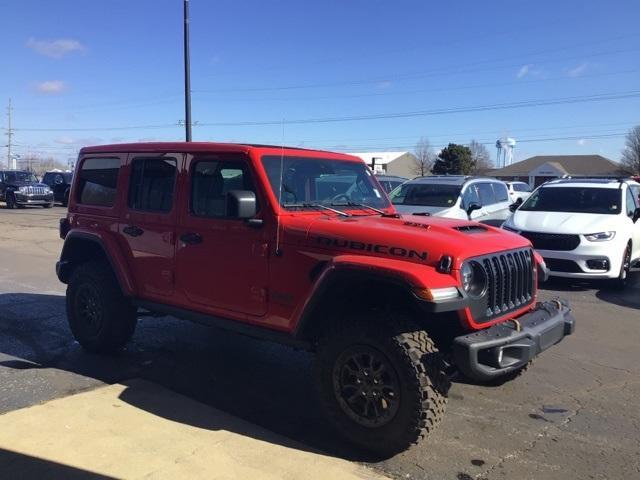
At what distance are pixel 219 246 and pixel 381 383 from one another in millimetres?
1644

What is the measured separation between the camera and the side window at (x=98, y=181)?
538 centimetres

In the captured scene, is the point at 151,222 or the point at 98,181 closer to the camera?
the point at 151,222

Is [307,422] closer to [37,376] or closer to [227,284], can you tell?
[227,284]

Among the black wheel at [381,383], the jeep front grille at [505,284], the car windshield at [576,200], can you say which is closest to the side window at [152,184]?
the black wheel at [381,383]

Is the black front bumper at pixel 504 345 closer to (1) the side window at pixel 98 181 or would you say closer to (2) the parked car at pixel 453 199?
(1) the side window at pixel 98 181

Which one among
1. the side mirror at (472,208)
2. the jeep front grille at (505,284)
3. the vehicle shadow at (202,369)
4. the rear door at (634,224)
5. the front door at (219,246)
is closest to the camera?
the jeep front grille at (505,284)

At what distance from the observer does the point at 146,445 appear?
3680 mm

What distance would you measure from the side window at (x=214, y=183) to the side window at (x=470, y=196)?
819 centimetres

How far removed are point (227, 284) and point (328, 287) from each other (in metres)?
1.02

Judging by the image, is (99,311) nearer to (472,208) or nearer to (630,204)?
(472,208)

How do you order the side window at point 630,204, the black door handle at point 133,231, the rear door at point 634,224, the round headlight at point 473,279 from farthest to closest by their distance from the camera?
1. the side window at point 630,204
2. the rear door at point 634,224
3. the black door handle at point 133,231
4. the round headlight at point 473,279

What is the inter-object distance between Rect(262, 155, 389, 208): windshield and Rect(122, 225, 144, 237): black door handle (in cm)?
148

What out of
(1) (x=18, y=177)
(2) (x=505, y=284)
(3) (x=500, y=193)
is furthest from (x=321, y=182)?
(1) (x=18, y=177)

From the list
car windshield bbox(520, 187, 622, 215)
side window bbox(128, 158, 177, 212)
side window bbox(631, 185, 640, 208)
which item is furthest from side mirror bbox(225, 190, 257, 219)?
side window bbox(631, 185, 640, 208)
